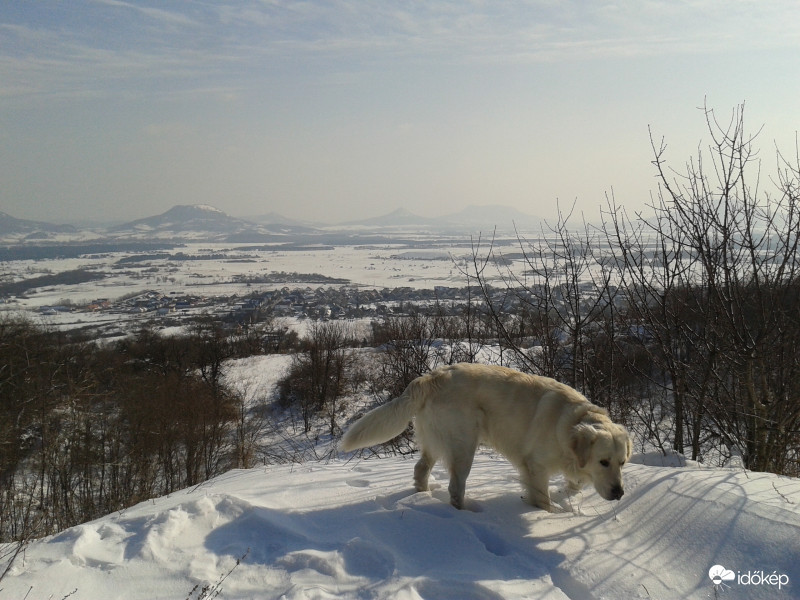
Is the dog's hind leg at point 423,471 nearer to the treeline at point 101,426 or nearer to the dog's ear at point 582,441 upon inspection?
the dog's ear at point 582,441

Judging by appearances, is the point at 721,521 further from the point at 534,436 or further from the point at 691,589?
the point at 534,436

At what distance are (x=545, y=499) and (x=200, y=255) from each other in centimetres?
12938

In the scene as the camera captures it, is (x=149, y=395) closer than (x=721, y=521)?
No

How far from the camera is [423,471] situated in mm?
4988

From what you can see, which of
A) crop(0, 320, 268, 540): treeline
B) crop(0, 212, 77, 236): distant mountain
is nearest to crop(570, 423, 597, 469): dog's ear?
crop(0, 320, 268, 540): treeline

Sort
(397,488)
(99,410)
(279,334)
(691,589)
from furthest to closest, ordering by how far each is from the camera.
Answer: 1. (279,334)
2. (99,410)
3. (397,488)
4. (691,589)

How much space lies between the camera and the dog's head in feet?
14.0

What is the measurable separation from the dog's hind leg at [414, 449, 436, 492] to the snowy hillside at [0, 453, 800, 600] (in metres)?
0.25

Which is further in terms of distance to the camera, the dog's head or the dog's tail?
the dog's tail

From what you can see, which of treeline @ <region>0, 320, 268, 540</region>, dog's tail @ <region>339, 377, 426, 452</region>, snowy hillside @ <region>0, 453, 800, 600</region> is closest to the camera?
snowy hillside @ <region>0, 453, 800, 600</region>

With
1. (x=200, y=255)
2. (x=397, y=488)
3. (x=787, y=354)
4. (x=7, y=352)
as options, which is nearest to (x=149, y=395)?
(x=7, y=352)

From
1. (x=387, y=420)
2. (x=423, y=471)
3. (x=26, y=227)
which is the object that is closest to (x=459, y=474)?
(x=423, y=471)

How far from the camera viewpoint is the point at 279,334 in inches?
1791

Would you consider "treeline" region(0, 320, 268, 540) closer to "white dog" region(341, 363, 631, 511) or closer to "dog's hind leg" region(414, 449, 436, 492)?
"dog's hind leg" region(414, 449, 436, 492)
